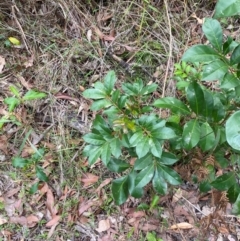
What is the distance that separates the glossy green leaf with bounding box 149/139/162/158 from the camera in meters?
1.44

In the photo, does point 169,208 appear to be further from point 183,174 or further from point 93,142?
point 93,142

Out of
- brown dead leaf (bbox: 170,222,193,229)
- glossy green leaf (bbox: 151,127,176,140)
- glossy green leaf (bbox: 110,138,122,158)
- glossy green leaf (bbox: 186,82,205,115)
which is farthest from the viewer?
brown dead leaf (bbox: 170,222,193,229)

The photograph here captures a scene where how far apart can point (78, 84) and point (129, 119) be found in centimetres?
90

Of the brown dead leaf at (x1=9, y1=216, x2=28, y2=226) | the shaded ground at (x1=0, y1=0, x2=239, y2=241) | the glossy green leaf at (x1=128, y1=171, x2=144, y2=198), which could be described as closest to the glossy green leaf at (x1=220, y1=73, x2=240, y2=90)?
the glossy green leaf at (x1=128, y1=171, x2=144, y2=198)

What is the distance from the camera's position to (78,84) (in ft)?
7.70

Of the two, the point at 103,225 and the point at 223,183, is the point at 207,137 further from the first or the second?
the point at 103,225

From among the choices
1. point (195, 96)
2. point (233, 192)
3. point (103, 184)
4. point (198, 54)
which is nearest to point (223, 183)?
point (233, 192)

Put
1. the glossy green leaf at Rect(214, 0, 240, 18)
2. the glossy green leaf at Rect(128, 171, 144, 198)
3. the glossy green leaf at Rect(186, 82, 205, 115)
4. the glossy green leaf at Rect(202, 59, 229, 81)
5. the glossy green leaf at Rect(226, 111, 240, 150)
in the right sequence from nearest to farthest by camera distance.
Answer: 1. the glossy green leaf at Rect(214, 0, 240, 18)
2. the glossy green leaf at Rect(226, 111, 240, 150)
3. the glossy green leaf at Rect(202, 59, 229, 81)
4. the glossy green leaf at Rect(186, 82, 205, 115)
5. the glossy green leaf at Rect(128, 171, 144, 198)

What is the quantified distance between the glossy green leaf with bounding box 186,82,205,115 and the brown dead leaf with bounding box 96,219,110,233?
1.02 metres

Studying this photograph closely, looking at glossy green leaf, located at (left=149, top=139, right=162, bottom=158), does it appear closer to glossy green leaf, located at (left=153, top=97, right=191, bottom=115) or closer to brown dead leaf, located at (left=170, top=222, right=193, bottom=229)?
glossy green leaf, located at (left=153, top=97, right=191, bottom=115)

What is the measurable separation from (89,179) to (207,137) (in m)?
Result: 0.96

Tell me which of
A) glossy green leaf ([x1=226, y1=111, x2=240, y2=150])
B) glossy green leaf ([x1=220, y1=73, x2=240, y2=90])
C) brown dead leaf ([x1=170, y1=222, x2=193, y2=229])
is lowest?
brown dead leaf ([x1=170, y1=222, x2=193, y2=229])

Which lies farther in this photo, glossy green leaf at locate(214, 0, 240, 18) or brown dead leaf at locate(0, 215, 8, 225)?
brown dead leaf at locate(0, 215, 8, 225)

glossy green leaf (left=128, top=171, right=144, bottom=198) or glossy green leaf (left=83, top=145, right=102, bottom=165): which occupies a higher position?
glossy green leaf (left=83, top=145, right=102, bottom=165)
